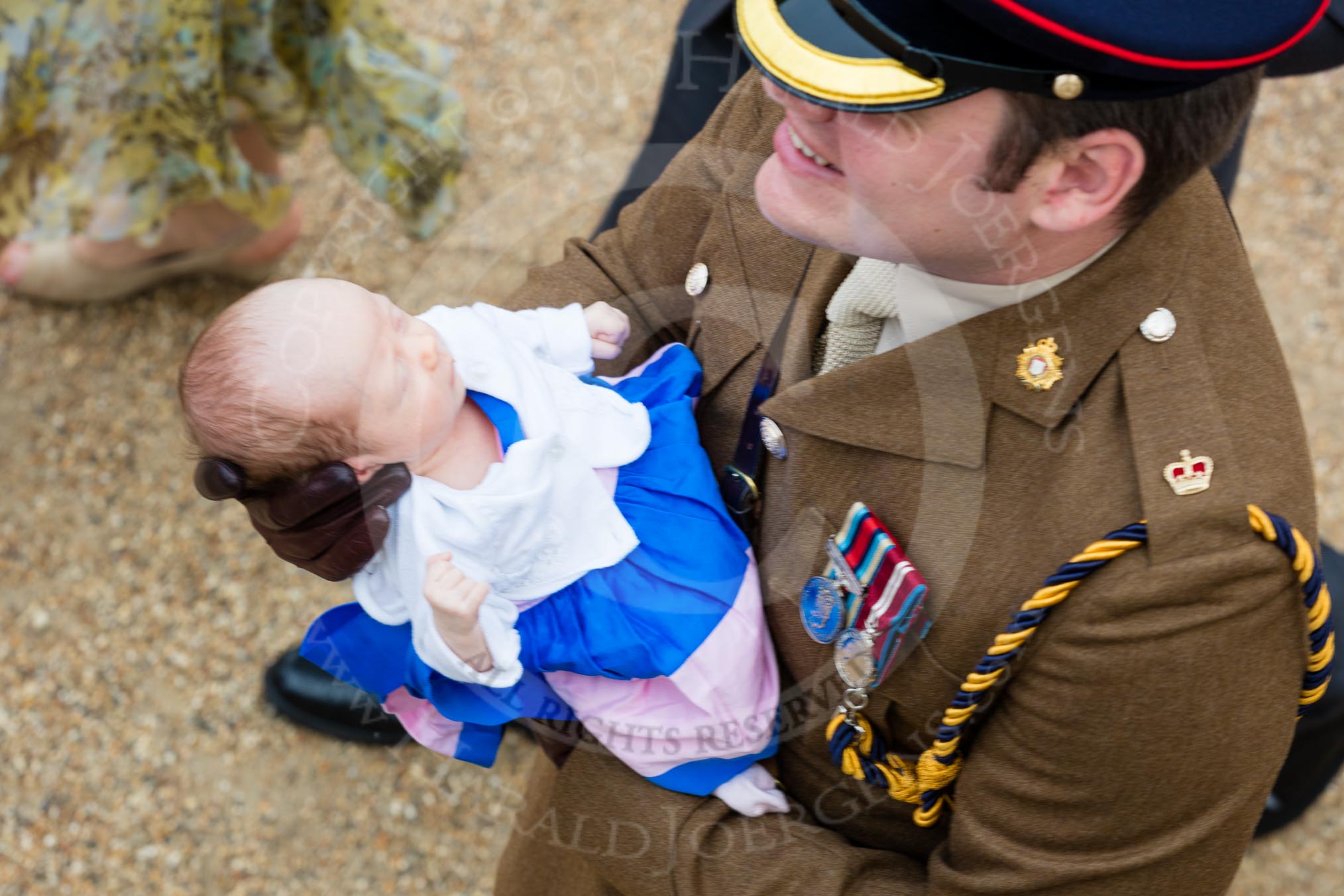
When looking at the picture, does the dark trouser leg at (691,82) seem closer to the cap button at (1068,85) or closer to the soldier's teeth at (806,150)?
the soldier's teeth at (806,150)

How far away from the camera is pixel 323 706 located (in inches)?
110

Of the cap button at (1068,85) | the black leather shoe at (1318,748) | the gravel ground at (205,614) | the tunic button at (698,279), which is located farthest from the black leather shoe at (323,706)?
the cap button at (1068,85)

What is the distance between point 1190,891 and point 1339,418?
244 centimetres

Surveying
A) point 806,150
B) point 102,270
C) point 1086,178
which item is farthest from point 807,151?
point 102,270

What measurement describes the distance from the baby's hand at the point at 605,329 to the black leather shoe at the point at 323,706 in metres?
1.40

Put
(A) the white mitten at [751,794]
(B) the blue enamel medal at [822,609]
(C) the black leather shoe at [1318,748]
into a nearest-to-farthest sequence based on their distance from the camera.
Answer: (B) the blue enamel medal at [822,609] < (A) the white mitten at [751,794] < (C) the black leather shoe at [1318,748]

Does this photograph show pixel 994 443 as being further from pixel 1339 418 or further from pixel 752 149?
pixel 1339 418

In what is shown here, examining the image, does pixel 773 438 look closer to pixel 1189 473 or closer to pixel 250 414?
pixel 1189 473

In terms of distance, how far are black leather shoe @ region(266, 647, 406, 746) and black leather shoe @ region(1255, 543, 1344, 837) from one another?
1.89 m

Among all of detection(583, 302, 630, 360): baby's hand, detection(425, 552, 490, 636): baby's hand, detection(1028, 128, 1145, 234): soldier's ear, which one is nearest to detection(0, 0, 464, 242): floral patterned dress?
detection(583, 302, 630, 360): baby's hand

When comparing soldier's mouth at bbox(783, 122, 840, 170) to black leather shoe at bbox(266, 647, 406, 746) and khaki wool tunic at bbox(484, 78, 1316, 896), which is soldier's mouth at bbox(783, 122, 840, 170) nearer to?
khaki wool tunic at bbox(484, 78, 1316, 896)

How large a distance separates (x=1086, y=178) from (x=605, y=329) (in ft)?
2.37

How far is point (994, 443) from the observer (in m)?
1.38

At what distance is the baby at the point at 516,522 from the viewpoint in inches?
56.3
